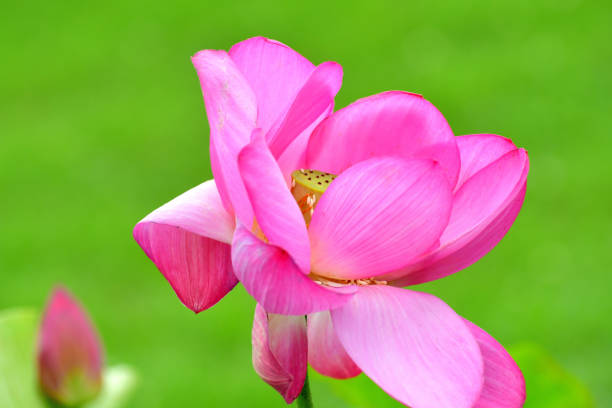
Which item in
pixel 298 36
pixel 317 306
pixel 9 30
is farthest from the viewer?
pixel 9 30

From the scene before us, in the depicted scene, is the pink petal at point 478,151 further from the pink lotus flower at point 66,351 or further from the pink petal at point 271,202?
the pink lotus flower at point 66,351

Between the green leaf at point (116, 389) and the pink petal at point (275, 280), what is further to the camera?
the green leaf at point (116, 389)

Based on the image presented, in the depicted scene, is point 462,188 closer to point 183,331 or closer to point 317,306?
point 317,306

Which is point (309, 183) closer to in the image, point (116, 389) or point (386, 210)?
point (386, 210)

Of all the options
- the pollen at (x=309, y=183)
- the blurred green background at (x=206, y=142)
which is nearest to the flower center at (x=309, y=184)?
the pollen at (x=309, y=183)

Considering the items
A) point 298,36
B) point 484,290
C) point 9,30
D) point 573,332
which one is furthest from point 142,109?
point 573,332

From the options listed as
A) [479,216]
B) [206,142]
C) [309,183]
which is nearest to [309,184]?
[309,183]
